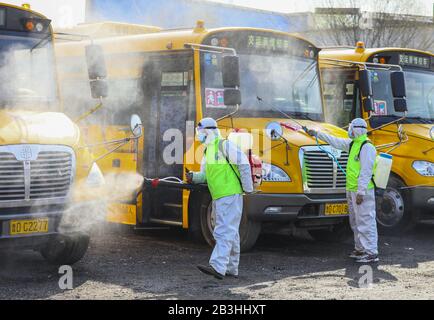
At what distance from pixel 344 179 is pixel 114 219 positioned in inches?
124

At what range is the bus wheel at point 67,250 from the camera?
8960 mm

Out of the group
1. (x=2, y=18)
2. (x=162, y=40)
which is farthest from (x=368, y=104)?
(x=2, y=18)

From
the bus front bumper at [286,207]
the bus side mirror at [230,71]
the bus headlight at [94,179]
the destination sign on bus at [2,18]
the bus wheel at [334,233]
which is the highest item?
the destination sign on bus at [2,18]

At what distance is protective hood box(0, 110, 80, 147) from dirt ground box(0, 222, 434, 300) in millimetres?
1404

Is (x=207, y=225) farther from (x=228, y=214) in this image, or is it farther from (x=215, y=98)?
(x=228, y=214)

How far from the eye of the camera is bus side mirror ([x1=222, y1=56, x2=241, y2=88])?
32.5 ft

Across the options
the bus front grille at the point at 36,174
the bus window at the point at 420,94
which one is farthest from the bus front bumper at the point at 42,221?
the bus window at the point at 420,94

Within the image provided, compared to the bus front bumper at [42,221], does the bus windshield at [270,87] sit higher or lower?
higher

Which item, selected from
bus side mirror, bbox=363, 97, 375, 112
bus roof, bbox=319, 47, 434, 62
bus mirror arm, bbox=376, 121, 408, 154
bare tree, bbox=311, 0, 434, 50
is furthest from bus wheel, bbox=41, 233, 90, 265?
bare tree, bbox=311, 0, 434, 50

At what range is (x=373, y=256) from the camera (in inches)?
A: 400

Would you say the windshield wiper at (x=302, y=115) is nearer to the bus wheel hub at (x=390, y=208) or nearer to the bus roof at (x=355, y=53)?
the bus wheel hub at (x=390, y=208)

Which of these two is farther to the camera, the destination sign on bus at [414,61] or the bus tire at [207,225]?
the destination sign on bus at [414,61]

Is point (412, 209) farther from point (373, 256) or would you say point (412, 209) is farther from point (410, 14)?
point (410, 14)

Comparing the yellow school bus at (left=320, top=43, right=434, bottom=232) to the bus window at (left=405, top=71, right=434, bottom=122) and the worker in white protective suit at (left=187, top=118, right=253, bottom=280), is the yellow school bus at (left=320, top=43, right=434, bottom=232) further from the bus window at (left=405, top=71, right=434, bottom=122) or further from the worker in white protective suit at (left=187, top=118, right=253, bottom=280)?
the worker in white protective suit at (left=187, top=118, right=253, bottom=280)
